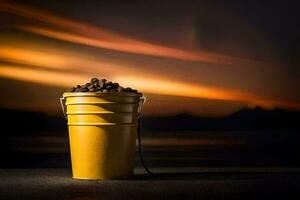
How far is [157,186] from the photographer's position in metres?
5.56

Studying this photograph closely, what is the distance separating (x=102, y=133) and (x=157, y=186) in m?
0.94

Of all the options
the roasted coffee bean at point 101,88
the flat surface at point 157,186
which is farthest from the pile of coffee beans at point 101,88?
the flat surface at point 157,186

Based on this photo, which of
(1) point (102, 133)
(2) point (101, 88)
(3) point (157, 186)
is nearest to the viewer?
(3) point (157, 186)

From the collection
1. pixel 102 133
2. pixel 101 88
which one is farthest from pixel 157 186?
pixel 101 88

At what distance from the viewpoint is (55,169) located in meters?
7.35

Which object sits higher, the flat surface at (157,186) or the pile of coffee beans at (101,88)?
the pile of coffee beans at (101,88)

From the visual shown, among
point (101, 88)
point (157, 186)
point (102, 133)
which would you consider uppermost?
point (101, 88)

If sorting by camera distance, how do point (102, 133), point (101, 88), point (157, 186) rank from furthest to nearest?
point (101, 88) < point (102, 133) < point (157, 186)

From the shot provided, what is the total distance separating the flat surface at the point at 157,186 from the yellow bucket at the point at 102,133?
22 centimetres

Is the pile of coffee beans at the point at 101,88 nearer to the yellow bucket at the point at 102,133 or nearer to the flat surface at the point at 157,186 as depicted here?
the yellow bucket at the point at 102,133

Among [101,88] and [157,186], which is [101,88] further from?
[157,186]

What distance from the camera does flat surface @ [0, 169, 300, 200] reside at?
16.1ft

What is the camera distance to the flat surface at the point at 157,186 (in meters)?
4.91

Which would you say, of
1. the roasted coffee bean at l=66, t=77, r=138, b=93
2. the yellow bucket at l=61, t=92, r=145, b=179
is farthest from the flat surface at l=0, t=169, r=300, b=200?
the roasted coffee bean at l=66, t=77, r=138, b=93
